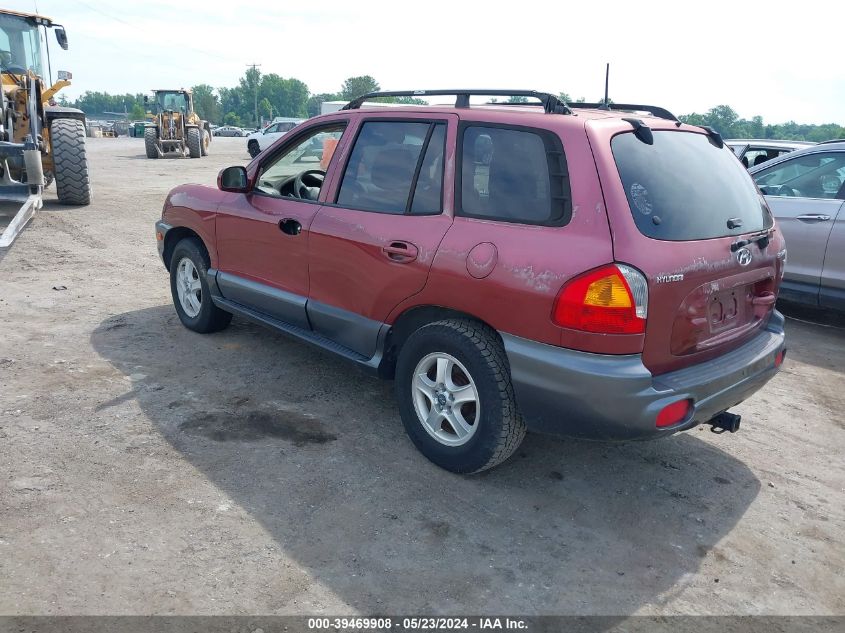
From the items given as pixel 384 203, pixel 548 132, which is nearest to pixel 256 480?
pixel 384 203

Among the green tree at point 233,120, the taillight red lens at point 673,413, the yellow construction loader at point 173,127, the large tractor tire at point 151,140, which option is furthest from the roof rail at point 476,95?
the green tree at point 233,120

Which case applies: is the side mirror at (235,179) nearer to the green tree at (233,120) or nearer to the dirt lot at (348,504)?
the dirt lot at (348,504)

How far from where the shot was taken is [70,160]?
11555 mm

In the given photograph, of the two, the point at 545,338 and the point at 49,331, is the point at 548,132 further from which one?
the point at 49,331

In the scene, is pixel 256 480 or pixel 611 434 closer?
pixel 611 434

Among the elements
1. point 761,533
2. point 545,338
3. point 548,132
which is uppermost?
point 548,132

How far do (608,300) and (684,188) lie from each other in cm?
80

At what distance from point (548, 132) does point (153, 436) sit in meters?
2.69

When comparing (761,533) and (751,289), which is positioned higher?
(751,289)

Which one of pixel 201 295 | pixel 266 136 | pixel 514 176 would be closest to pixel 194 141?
pixel 266 136

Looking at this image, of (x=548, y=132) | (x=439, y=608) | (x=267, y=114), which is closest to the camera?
(x=439, y=608)

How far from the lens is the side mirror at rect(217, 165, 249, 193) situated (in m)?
4.75

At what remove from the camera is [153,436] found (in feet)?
12.8

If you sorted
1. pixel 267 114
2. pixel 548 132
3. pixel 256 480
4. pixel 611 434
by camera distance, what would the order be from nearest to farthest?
pixel 611 434 < pixel 548 132 < pixel 256 480 < pixel 267 114
